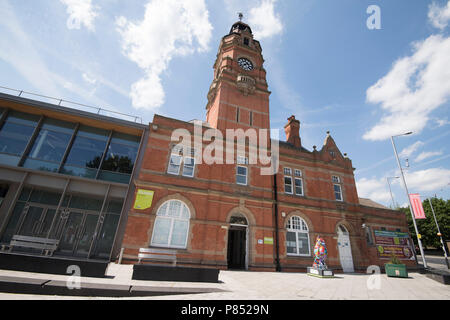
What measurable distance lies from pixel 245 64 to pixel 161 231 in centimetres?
1766

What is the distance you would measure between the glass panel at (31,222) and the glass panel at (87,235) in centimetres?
264

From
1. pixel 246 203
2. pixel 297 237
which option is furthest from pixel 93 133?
pixel 297 237

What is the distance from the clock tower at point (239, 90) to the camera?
17578mm

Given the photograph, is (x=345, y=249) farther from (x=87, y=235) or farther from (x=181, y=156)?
(x=87, y=235)

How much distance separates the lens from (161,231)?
1279cm

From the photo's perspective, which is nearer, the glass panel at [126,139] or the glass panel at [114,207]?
the glass panel at [114,207]

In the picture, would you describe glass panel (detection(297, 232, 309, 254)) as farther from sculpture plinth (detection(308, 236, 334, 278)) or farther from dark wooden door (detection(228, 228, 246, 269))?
dark wooden door (detection(228, 228, 246, 269))

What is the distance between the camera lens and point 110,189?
1338cm

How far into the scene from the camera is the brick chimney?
69.2 feet

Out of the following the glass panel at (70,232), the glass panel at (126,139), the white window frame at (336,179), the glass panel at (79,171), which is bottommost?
the glass panel at (70,232)

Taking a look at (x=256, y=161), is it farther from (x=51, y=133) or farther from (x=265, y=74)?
(x=51, y=133)

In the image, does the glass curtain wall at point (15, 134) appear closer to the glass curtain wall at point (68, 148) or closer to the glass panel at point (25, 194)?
the glass curtain wall at point (68, 148)

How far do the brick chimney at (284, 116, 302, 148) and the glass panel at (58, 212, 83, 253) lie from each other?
63.9 feet

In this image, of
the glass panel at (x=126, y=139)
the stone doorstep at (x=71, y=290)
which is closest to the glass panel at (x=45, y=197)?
the glass panel at (x=126, y=139)
